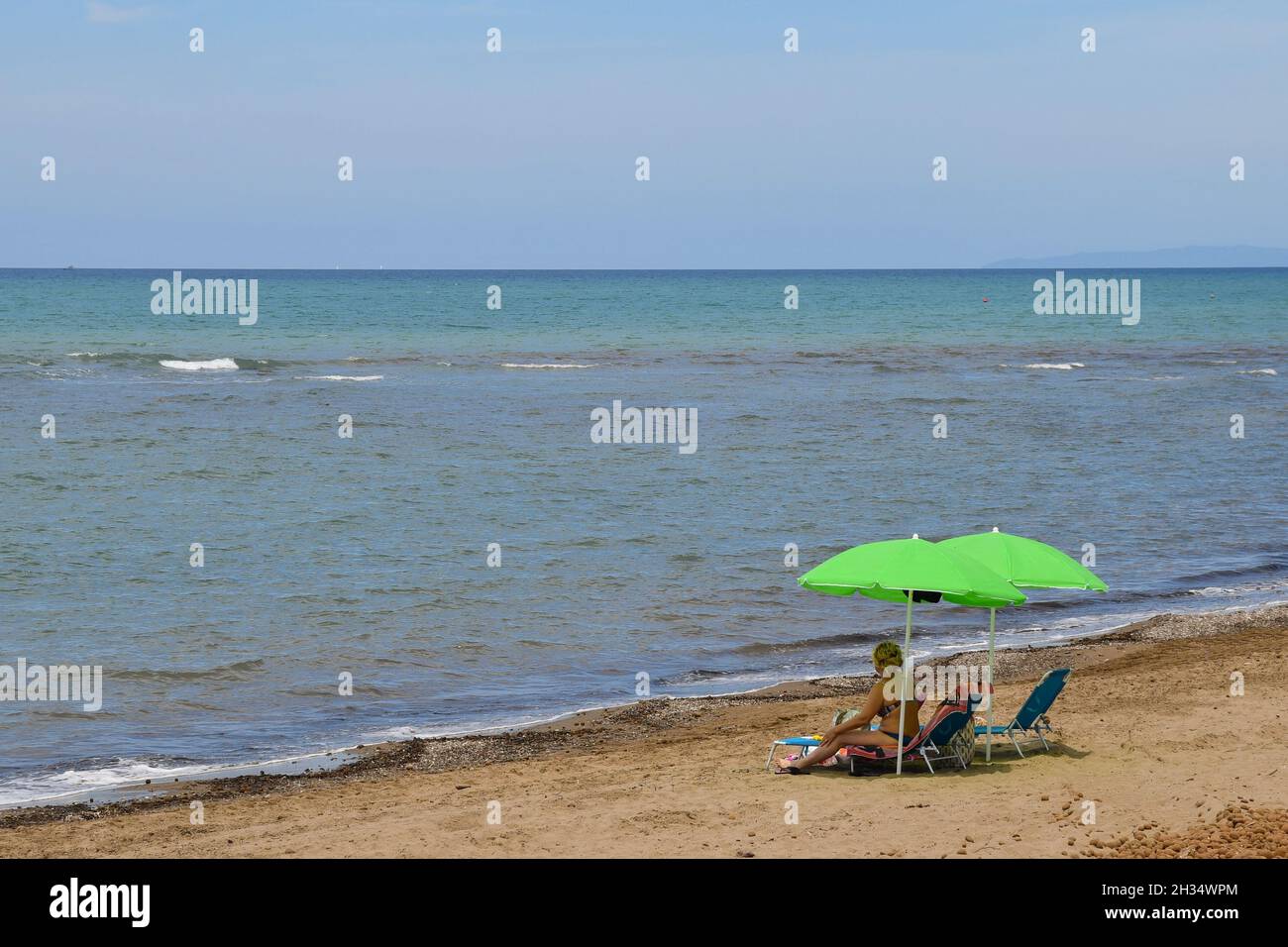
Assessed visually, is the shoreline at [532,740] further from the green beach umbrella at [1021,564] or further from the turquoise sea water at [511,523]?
the green beach umbrella at [1021,564]

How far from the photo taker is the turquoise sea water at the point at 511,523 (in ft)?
43.3

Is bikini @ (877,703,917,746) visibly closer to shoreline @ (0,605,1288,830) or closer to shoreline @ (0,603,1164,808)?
shoreline @ (0,605,1288,830)

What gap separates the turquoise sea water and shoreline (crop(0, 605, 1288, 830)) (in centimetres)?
41

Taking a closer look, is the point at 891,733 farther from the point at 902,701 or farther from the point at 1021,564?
the point at 1021,564

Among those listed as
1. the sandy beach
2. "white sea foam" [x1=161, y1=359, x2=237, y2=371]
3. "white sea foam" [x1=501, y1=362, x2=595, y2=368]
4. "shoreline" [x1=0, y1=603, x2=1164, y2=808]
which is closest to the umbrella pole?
the sandy beach

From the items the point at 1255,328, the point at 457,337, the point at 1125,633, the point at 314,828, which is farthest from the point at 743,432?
the point at 1255,328

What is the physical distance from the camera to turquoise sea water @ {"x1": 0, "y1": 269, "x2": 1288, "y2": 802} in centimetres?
1319

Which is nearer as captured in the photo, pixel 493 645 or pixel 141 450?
pixel 493 645

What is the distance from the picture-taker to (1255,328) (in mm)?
78000

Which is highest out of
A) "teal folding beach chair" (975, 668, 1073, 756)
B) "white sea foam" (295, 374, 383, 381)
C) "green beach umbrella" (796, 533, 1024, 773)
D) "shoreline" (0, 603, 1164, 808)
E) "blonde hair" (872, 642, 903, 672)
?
"white sea foam" (295, 374, 383, 381)

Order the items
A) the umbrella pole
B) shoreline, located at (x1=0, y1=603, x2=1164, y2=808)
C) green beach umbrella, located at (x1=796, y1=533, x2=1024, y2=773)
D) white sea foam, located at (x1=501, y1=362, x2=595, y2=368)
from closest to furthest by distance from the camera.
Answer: green beach umbrella, located at (x1=796, y1=533, x2=1024, y2=773)
the umbrella pole
shoreline, located at (x1=0, y1=603, x2=1164, y2=808)
white sea foam, located at (x1=501, y1=362, x2=595, y2=368)

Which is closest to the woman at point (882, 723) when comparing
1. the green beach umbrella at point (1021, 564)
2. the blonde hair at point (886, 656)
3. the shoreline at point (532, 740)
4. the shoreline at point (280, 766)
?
the blonde hair at point (886, 656)
